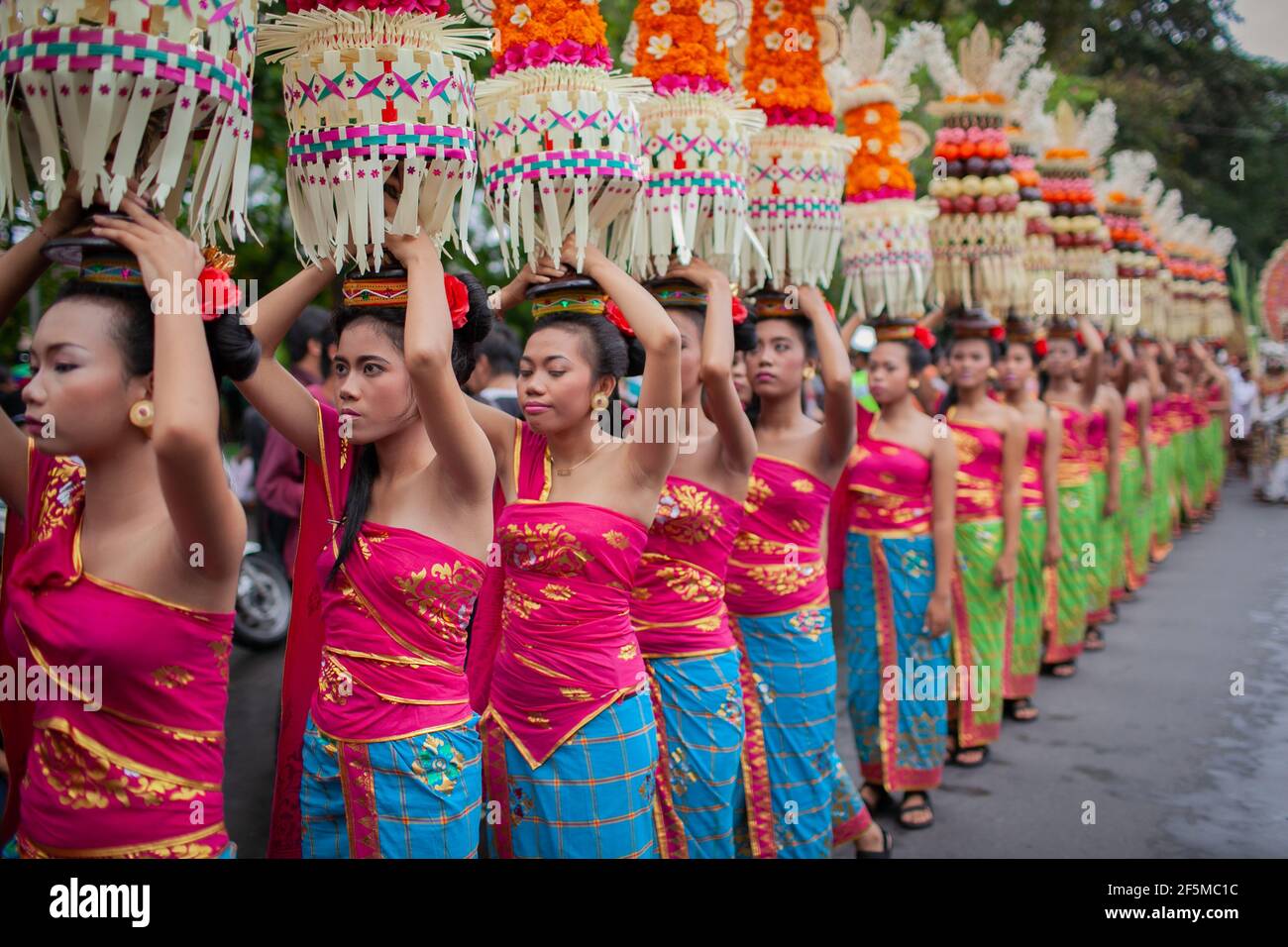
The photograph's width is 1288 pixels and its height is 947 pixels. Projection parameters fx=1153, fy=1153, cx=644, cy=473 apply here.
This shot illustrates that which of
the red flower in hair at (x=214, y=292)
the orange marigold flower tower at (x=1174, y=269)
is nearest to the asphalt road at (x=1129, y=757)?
the red flower in hair at (x=214, y=292)

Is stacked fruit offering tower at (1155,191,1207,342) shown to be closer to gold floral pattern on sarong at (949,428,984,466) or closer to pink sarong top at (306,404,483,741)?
gold floral pattern on sarong at (949,428,984,466)

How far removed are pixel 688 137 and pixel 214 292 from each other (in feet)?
5.43

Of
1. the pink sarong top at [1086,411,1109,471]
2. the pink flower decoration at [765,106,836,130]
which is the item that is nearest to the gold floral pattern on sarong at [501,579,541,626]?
the pink flower decoration at [765,106,836,130]

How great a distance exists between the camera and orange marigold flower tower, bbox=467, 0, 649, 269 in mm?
2715

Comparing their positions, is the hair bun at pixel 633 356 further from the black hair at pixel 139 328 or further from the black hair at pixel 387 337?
the black hair at pixel 139 328

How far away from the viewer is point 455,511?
2627mm

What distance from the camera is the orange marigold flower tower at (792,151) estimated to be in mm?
3703

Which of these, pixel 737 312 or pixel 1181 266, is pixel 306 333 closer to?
pixel 737 312

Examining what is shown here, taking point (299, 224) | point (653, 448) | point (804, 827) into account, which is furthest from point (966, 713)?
point (299, 224)

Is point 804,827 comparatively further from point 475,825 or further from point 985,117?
point 985,117

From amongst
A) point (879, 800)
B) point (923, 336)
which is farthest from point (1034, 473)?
point (879, 800)

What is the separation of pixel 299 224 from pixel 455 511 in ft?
2.32

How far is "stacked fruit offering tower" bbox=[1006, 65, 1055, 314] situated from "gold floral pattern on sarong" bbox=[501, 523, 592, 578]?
3.79 m

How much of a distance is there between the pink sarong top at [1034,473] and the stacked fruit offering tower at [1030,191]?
1.06 m
